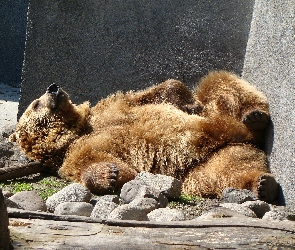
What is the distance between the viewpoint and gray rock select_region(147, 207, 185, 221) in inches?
120

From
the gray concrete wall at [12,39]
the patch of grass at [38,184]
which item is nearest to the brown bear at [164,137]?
the patch of grass at [38,184]

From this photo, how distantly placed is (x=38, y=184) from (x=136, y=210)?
171cm

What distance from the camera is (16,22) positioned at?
12.7 m

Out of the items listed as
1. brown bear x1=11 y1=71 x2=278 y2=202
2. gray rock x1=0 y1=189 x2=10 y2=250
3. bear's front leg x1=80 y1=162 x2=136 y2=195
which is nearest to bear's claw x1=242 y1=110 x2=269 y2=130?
brown bear x1=11 y1=71 x2=278 y2=202

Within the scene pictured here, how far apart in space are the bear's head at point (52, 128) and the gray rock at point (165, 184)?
1162mm

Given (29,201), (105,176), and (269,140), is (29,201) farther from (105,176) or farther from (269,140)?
(269,140)

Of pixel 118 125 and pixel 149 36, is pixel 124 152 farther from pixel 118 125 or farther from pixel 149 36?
pixel 149 36

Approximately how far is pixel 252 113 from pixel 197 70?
1.34 metres

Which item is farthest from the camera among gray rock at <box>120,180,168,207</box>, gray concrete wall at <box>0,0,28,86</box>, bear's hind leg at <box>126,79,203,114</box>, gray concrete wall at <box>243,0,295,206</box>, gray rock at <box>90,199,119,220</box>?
gray concrete wall at <box>0,0,28,86</box>

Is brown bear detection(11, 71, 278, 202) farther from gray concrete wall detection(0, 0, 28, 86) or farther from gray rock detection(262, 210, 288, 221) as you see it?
gray concrete wall detection(0, 0, 28, 86)

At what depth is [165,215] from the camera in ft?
10.2

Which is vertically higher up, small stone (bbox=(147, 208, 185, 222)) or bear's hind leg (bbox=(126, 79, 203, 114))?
bear's hind leg (bbox=(126, 79, 203, 114))

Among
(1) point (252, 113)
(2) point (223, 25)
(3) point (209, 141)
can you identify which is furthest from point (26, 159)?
(2) point (223, 25)

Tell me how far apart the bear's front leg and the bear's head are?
1.88 ft
